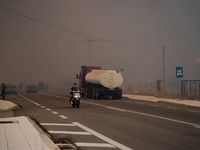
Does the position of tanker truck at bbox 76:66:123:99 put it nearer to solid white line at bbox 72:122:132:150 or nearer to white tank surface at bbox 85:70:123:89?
white tank surface at bbox 85:70:123:89

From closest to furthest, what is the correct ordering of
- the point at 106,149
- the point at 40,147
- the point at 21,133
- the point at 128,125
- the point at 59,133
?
the point at 40,147 < the point at 106,149 < the point at 21,133 < the point at 59,133 < the point at 128,125

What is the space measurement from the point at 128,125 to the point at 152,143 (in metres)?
3.55

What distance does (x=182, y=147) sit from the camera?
7.59 metres

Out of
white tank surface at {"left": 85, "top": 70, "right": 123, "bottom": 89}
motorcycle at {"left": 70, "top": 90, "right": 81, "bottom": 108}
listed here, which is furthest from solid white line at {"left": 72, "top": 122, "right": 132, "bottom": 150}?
white tank surface at {"left": 85, "top": 70, "right": 123, "bottom": 89}

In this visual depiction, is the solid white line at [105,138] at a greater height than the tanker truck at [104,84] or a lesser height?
lesser

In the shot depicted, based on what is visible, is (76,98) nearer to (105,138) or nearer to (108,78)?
(105,138)

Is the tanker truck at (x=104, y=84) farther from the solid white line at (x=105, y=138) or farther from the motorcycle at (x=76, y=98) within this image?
the solid white line at (x=105, y=138)

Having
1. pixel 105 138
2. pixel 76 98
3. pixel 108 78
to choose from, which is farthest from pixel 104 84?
pixel 105 138

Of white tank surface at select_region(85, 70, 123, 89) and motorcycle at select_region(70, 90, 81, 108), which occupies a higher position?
white tank surface at select_region(85, 70, 123, 89)

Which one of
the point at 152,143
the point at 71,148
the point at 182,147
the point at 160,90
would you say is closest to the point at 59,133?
the point at 71,148

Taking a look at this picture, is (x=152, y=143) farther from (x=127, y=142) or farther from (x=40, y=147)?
(x=40, y=147)

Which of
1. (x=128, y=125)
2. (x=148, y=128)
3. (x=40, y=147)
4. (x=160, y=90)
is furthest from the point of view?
(x=160, y=90)

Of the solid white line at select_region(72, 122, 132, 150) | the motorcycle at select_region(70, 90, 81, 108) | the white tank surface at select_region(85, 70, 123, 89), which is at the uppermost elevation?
the white tank surface at select_region(85, 70, 123, 89)

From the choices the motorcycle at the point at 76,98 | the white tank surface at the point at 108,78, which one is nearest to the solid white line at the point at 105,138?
the motorcycle at the point at 76,98
